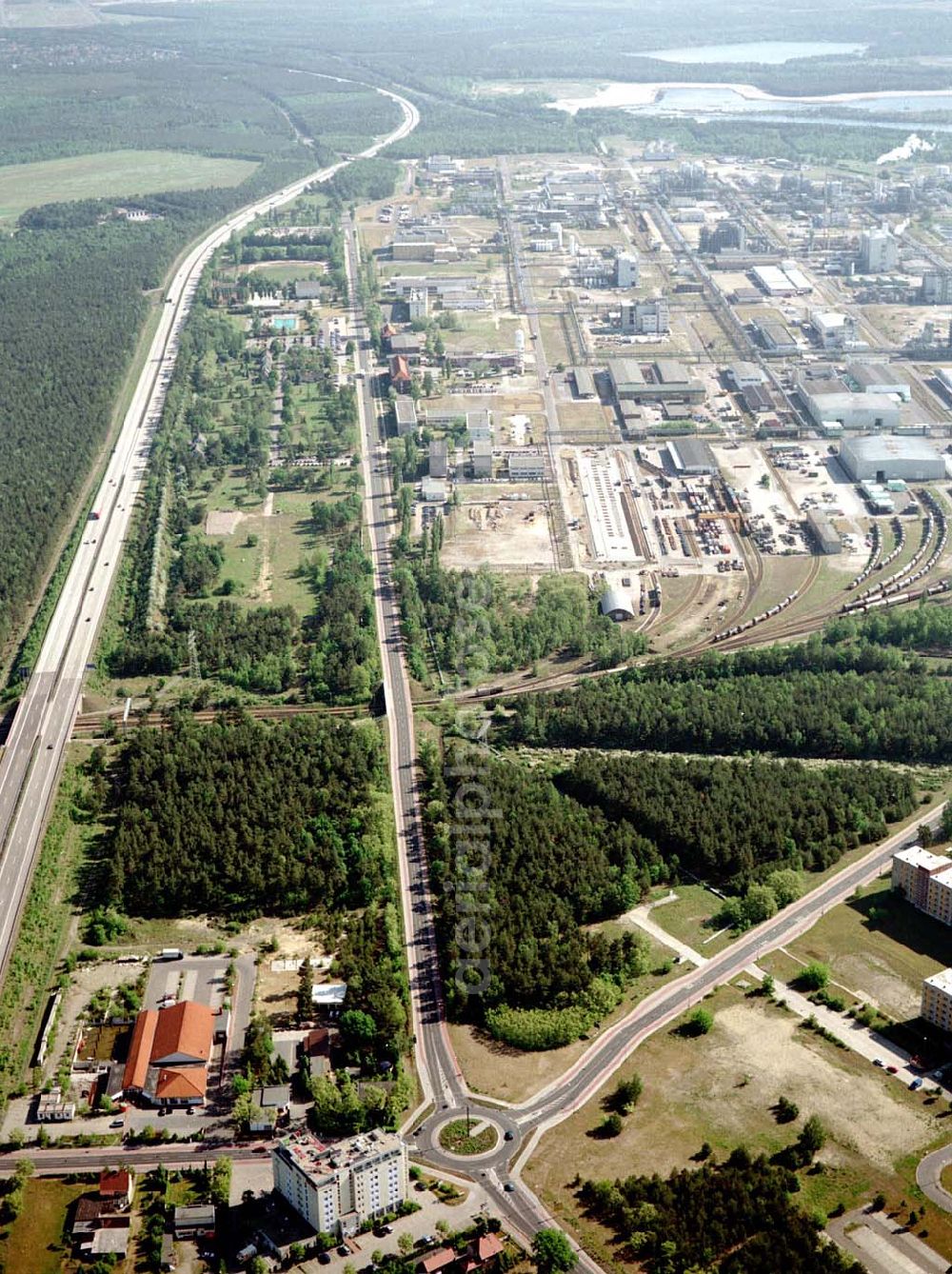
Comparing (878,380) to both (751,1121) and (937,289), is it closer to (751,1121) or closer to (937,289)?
(937,289)

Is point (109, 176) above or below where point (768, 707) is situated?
above

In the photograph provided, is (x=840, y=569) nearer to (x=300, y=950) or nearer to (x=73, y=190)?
(x=300, y=950)

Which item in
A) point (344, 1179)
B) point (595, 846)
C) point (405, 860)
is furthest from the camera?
point (405, 860)

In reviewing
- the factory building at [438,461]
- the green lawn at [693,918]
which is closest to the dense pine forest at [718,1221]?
the green lawn at [693,918]

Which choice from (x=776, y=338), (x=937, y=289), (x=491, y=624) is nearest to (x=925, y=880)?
(x=491, y=624)

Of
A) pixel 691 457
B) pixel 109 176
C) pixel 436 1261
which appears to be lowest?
pixel 436 1261

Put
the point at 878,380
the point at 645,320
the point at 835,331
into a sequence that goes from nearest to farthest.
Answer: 1. the point at 878,380
2. the point at 835,331
3. the point at 645,320

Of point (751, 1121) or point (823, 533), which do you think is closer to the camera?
point (751, 1121)
